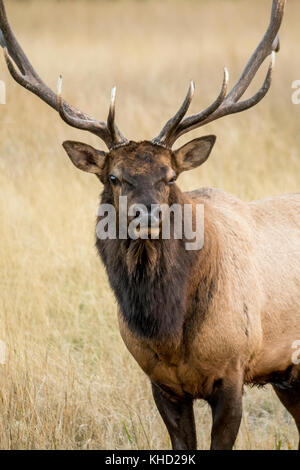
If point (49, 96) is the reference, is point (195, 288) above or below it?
below

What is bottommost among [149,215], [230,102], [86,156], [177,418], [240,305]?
[177,418]

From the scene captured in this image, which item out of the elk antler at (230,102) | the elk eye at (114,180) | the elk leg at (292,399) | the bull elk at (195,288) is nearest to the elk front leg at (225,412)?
the bull elk at (195,288)

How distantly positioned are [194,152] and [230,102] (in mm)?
461

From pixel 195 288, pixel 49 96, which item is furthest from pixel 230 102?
pixel 195 288

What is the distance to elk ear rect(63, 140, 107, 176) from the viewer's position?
449cm

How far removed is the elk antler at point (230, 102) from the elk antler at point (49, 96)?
26 cm

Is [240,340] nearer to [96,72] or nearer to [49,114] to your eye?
[49,114]

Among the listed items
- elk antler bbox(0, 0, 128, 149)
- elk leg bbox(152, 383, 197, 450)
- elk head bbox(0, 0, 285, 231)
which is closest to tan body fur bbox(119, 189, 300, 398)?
elk leg bbox(152, 383, 197, 450)

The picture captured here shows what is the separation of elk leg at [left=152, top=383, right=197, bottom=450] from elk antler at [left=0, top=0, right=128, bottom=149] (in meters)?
1.43

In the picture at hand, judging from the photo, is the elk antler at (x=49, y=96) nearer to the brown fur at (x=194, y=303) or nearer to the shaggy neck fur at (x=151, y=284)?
the brown fur at (x=194, y=303)

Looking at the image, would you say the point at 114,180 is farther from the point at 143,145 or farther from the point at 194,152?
the point at 194,152

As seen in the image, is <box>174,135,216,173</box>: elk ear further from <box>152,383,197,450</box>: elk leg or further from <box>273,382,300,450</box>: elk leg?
<box>273,382,300,450</box>: elk leg

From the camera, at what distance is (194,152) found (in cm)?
455
